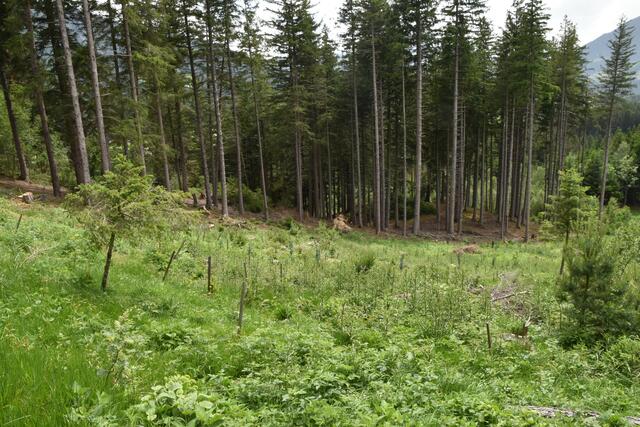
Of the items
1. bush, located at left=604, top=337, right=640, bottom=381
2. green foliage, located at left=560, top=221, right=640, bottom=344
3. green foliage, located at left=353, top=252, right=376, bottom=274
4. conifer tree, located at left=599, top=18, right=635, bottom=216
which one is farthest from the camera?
conifer tree, located at left=599, top=18, right=635, bottom=216

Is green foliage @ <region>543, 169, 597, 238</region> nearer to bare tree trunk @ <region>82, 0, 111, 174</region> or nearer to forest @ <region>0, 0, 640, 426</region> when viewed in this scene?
forest @ <region>0, 0, 640, 426</region>

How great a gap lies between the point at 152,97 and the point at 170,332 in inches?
735

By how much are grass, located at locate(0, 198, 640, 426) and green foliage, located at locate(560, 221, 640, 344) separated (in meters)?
0.56

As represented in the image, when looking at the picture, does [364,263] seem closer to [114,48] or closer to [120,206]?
[120,206]

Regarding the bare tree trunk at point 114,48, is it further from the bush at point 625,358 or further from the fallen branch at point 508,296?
the bush at point 625,358

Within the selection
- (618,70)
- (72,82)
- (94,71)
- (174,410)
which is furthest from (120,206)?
(618,70)

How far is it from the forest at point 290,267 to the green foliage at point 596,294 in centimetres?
4

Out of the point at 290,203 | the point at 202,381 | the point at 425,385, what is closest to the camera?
the point at 202,381

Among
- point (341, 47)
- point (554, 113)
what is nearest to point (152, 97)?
point (341, 47)

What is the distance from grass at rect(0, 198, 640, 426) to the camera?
3826 mm

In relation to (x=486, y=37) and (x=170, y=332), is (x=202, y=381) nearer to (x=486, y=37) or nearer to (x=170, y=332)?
(x=170, y=332)

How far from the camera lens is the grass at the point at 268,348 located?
3.83 meters

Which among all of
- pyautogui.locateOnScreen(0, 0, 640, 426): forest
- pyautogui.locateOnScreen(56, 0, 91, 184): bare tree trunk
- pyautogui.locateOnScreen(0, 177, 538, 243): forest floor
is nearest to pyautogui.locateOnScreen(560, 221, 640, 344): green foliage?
pyautogui.locateOnScreen(0, 0, 640, 426): forest

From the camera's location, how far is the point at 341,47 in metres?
27.8
